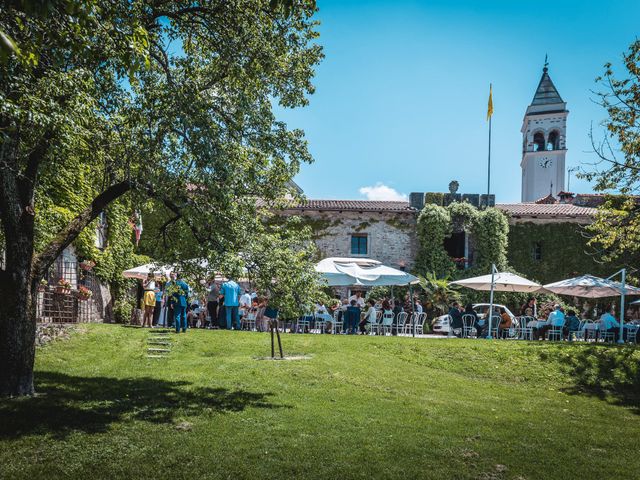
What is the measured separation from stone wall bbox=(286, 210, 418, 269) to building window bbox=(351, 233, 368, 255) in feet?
0.57

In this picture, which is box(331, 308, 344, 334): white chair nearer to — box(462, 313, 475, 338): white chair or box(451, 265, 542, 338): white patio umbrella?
box(462, 313, 475, 338): white chair

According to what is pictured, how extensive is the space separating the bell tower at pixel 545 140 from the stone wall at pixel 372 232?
33542 millimetres

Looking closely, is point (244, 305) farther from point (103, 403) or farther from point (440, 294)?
point (103, 403)

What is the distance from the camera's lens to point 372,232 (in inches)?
1214

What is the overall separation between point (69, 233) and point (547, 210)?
26.8m

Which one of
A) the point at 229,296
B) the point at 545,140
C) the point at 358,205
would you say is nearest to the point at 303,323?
the point at 229,296

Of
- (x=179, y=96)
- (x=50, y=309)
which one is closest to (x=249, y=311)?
(x=50, y=309)

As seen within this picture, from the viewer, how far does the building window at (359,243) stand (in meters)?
30.8

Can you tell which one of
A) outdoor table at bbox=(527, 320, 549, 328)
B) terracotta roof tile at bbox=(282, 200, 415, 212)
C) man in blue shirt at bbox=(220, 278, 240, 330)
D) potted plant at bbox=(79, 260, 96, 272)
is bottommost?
outdoor table at bbox=(527, 320, 549, 328)

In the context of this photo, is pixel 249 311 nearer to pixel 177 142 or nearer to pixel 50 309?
pixel 50 309

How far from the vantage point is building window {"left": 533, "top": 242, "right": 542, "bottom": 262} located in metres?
30.8

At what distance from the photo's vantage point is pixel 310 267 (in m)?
11.1

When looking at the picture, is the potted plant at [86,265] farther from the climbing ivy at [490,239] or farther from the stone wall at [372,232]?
the climbing ivy at [490,239]

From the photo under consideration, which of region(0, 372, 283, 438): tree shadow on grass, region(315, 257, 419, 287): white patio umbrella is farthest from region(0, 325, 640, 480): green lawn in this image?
region(315, 257, 419, 287): white patio umbrella
